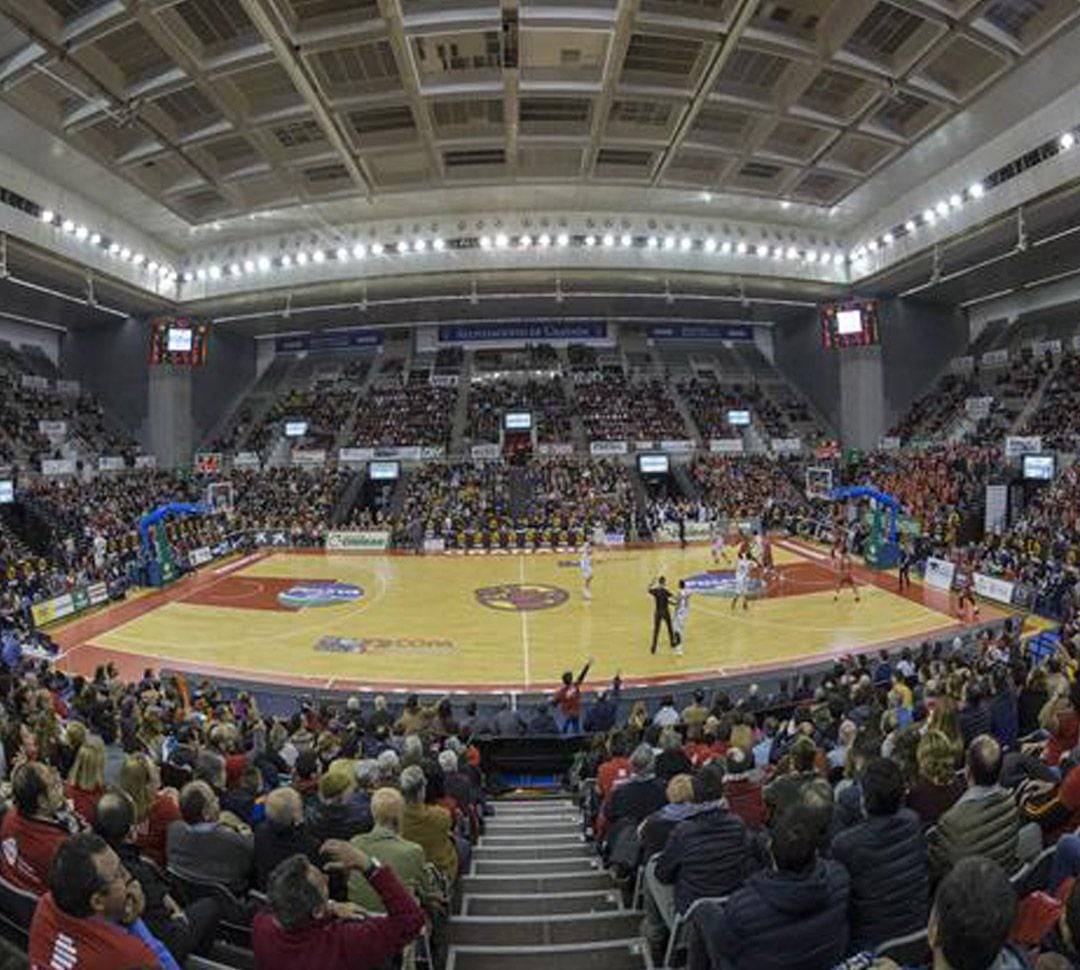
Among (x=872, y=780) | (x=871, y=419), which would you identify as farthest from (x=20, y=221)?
(x=871, y=419)

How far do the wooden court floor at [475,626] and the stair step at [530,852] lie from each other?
763 centimetres

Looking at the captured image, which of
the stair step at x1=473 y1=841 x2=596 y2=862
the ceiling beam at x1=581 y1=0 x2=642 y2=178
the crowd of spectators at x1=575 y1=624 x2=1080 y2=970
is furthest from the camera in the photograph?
the ceiling beam at x1=581 y1=0 x2=642 y2=178

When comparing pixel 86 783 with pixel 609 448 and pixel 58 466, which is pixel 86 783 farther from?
pixel 609 448

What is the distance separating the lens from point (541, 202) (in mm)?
35031

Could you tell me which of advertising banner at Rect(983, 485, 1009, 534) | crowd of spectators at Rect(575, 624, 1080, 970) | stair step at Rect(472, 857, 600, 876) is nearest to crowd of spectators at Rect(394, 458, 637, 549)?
advertising banner at Rect(983, 485, 1009, 534)

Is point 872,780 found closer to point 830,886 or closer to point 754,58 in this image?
point 830,886

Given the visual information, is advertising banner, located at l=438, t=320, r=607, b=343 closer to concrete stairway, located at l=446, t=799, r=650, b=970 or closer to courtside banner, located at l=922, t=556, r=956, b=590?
courtside banner, located at l=922, t=556, r=956, b=590

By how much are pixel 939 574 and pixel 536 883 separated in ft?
67.3

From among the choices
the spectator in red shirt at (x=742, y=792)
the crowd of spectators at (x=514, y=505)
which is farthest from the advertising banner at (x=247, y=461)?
the spectator in red shirt at (x=742, y=792)

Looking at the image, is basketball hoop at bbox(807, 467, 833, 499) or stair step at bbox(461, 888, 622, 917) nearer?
stair step at bbox(461, 888, 622, 917)

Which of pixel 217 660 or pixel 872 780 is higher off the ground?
pixel 872 780

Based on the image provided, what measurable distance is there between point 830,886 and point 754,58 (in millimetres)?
24832

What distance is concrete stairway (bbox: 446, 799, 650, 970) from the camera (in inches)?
172

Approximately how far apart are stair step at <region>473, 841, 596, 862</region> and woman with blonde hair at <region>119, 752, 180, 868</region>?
2.99 m
